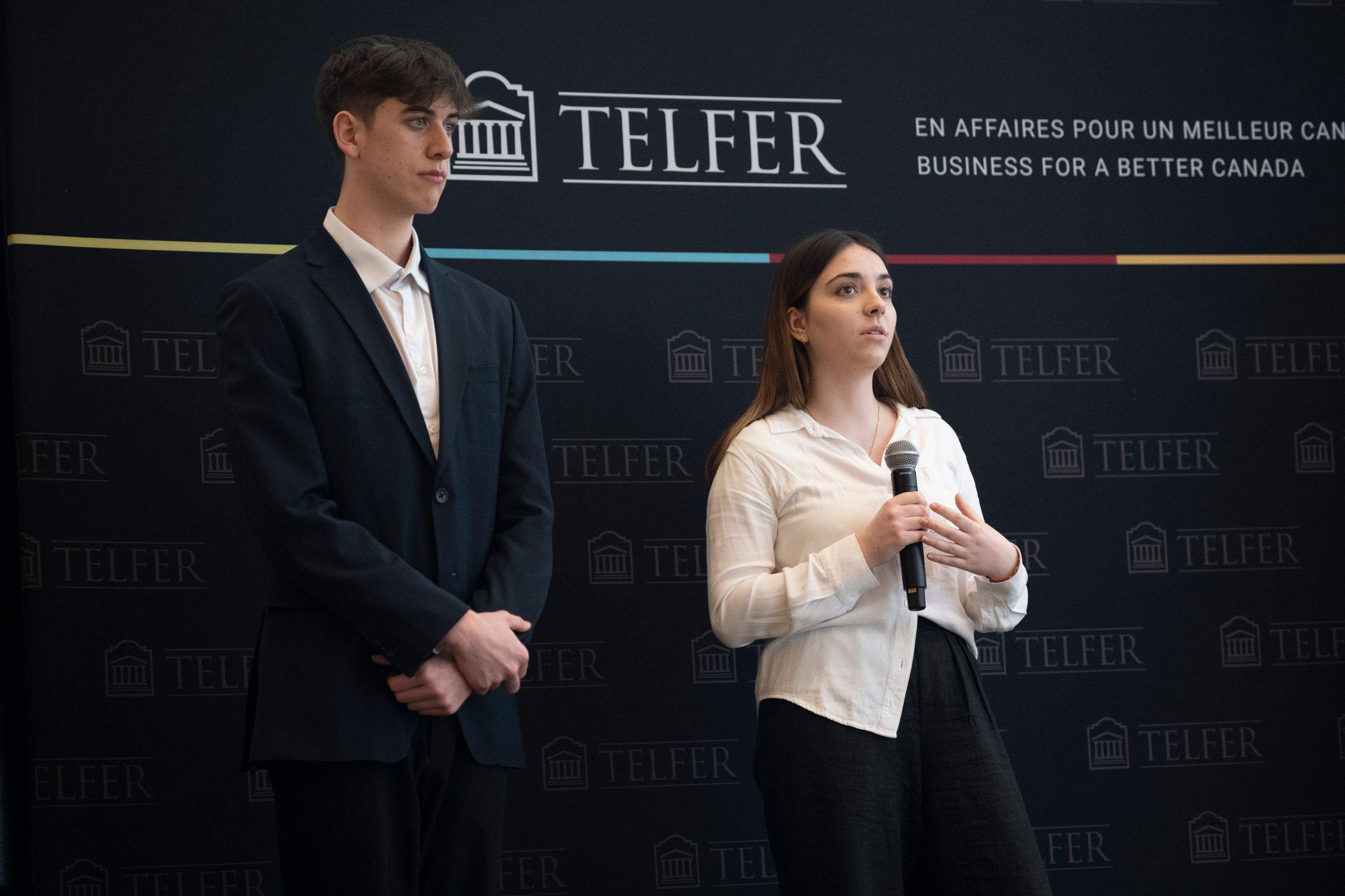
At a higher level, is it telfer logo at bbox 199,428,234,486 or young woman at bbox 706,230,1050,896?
telfer logo at bbox 199,428,234,486

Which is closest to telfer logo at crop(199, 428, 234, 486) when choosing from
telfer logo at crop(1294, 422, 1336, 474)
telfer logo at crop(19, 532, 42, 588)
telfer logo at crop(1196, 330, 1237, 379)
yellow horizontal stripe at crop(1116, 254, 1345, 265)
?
telfer logo at crop(19, 532, 42, 588)

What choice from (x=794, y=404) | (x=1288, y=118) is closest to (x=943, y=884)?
(x=794, y=404)

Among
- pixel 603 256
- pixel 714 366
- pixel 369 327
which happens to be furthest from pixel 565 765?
pixel 369 327

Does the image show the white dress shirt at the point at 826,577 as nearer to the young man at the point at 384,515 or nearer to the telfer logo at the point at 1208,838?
the young man at the point at 384,515

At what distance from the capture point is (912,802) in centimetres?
212

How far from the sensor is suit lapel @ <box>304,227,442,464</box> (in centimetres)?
191

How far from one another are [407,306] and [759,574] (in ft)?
2.74

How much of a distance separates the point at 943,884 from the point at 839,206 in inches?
71.3

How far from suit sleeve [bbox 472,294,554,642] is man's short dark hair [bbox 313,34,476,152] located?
43 cm

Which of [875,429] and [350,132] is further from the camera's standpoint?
[875,429]

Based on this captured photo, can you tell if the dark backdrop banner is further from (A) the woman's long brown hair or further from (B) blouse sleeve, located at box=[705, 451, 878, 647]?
(B) blouse sleeve, located at box=[705, 451, 878, 647]

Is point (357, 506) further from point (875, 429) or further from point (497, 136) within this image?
point (497, 136)

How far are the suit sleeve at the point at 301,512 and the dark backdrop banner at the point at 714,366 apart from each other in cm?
110

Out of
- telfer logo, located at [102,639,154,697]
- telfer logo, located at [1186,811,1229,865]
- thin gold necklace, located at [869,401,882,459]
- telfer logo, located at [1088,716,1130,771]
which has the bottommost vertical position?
telfer logo, located at [1186,811,1229,865]
